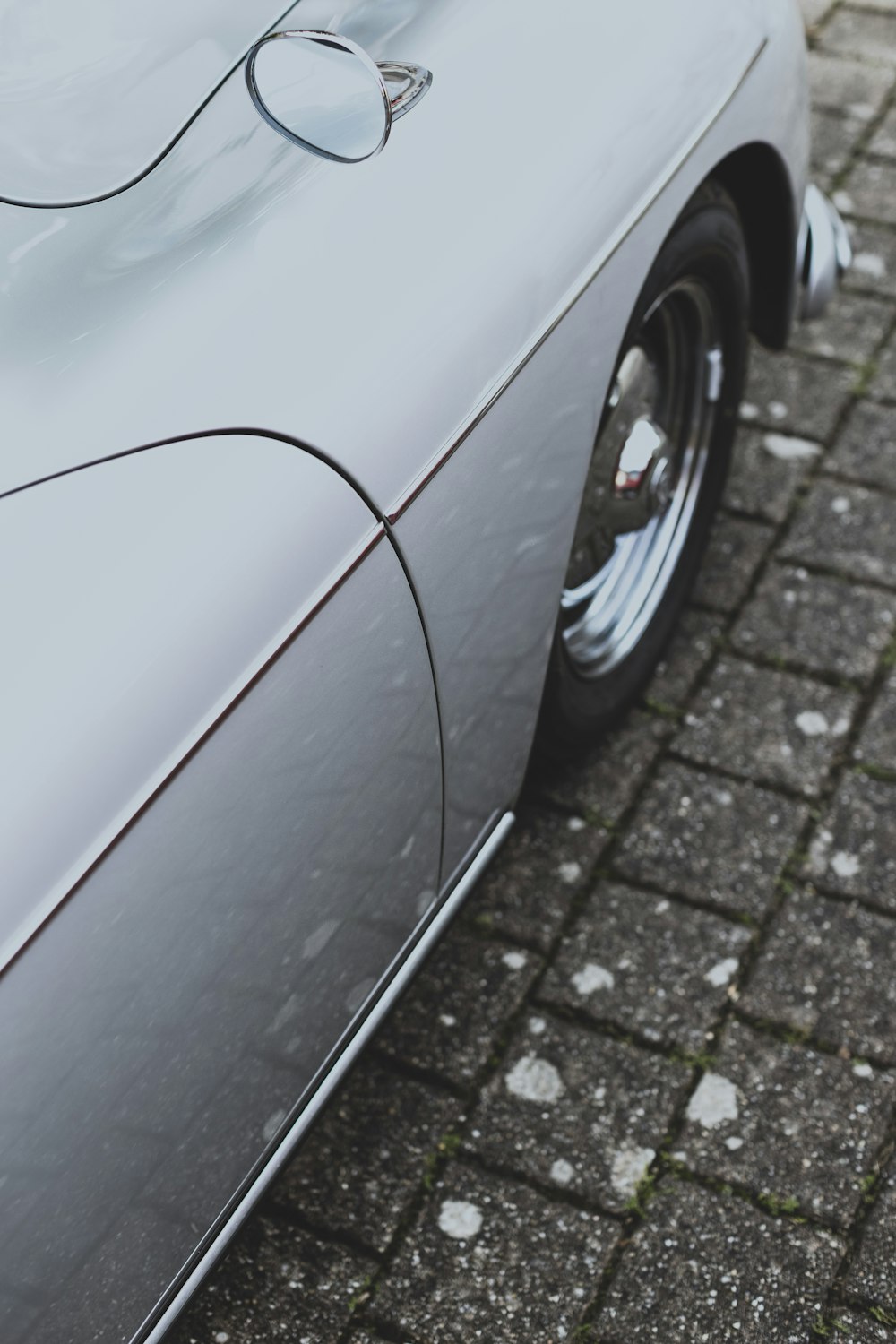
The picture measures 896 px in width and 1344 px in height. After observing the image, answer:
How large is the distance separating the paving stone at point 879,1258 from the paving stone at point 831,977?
266 mm

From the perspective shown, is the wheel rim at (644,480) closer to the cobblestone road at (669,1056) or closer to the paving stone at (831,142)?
the cobblestone road at (669,1056)

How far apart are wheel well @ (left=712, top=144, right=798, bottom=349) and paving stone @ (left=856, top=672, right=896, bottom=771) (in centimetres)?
79

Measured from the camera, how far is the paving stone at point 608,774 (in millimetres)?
2775

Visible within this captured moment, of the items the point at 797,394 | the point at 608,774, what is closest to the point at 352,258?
the point at 608,774

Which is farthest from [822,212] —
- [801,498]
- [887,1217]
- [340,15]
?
[887,1217]

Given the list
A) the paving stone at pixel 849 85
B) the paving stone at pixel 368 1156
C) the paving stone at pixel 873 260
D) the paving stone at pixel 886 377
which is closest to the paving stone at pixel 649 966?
the paving stone at pixel 368 1156

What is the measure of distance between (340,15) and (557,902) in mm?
1542

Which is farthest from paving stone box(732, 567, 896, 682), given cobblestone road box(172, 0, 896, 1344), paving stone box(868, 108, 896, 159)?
paving stone box(868, 108, 896, 159)

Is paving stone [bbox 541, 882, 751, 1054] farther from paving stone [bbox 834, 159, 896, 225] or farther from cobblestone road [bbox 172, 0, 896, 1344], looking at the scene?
paving stone [bbox 834, 159, 896, 225]

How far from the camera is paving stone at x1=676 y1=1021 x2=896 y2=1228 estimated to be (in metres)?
2.18

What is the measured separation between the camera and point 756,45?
2348 millimetres

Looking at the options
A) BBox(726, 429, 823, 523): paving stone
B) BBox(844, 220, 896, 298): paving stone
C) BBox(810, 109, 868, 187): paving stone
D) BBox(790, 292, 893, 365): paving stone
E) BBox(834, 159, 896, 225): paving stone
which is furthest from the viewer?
BBox(810, 109, 868, 187): paving stone

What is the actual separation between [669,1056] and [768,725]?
82 cm

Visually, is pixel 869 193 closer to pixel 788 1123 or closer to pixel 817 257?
pixel 817 257
